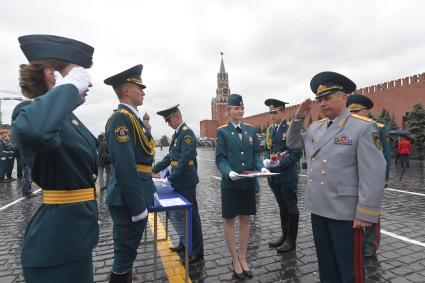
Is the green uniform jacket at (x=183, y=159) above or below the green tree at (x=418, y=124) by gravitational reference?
below

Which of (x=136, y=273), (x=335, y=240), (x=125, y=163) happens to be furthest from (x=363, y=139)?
(x=136, y=273)

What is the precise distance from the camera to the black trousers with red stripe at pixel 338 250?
241cm

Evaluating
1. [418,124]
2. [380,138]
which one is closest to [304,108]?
[380,138]

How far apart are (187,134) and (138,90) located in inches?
57.2

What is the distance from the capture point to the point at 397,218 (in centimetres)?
584

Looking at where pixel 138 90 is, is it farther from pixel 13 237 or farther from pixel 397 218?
pixel 397 218

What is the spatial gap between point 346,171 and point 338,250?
2.19 feet

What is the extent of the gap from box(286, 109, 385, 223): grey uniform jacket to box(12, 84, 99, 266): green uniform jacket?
1.91m

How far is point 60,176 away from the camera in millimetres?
1675

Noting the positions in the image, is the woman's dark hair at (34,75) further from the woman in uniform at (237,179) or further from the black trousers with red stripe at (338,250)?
the black trousers with red stripe at (338,250)

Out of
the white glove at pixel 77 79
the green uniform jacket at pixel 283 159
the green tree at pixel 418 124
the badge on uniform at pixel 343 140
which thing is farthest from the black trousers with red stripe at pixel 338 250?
the green tree at pixel 418 124

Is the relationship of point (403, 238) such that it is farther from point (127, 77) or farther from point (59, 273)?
point (59, 273)

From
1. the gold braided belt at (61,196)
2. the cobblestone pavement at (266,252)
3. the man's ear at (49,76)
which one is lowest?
the cobblestone pavement at (266,252)

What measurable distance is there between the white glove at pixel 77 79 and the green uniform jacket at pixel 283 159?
10.0 ft
